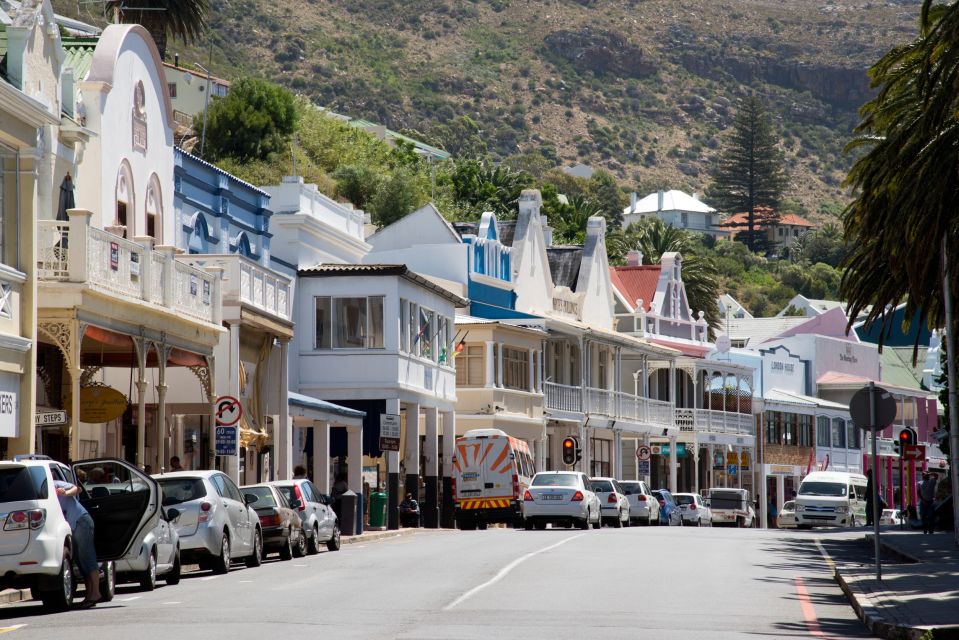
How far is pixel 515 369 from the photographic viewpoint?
58844 mm

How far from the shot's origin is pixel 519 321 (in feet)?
192

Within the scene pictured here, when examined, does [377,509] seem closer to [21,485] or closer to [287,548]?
[287,548]

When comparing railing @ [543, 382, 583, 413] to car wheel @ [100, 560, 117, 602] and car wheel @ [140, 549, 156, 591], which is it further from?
car wheel @ [100, 560, 117, 602]

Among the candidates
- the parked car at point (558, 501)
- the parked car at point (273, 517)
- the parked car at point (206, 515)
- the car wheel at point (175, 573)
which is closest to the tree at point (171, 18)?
the parked car at point (558, 501)

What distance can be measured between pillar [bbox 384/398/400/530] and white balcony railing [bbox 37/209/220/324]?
14.8 meters

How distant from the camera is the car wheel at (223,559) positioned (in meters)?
25.1

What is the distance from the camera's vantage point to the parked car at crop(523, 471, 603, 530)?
4484 centimetres

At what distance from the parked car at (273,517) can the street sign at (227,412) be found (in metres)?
2.18

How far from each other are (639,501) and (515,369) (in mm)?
6766

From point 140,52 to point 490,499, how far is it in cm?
1837

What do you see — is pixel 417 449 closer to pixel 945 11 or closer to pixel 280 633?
pixel 945 11

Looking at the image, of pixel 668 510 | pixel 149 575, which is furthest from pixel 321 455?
pixel 149 575

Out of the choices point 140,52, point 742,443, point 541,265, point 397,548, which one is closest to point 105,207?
point 140,52

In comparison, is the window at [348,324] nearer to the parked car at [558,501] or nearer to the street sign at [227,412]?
the parked car at [558,501]
